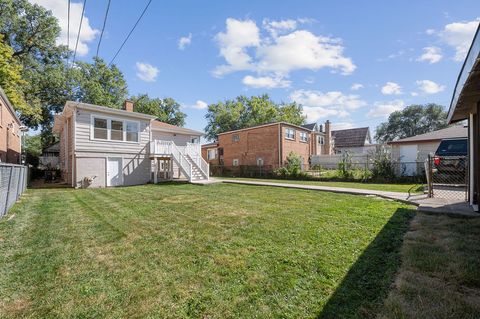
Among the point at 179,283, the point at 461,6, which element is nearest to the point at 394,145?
the point at 461,6

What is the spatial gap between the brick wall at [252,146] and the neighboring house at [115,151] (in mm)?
9110

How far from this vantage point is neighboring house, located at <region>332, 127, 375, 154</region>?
41.2 m

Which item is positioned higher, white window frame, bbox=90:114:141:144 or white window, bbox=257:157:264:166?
white window frame, bbox=90:114:141:144

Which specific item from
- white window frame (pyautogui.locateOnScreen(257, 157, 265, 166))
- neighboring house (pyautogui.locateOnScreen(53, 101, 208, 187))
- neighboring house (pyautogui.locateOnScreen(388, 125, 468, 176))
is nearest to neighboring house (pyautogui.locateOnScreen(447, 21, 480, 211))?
neighboring house (pyautogui.locateOnScreen(388, 125, 468, 176))

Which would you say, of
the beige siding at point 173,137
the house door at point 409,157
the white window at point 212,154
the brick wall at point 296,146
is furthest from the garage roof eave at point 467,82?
the white window at point 212,154

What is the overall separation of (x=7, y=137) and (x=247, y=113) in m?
35.2

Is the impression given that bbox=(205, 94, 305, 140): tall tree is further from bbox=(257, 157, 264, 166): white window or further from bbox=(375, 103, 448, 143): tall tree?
bbox=(375, 103, 448, 143): tall tree

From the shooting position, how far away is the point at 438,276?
10.00ft

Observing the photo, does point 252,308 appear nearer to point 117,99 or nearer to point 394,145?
point 394,145

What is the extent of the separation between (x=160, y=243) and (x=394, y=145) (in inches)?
859

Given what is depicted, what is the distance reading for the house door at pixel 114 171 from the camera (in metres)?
15.8

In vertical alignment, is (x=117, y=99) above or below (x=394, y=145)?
above

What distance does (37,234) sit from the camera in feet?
16.8

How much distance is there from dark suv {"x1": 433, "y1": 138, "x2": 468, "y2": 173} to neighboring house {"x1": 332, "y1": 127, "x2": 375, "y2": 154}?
26.7 metres
